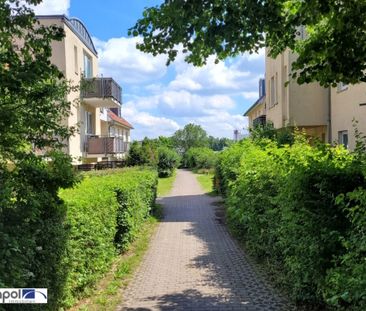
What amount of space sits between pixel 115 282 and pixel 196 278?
54.4 inches

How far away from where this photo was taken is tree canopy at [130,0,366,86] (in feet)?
16.5

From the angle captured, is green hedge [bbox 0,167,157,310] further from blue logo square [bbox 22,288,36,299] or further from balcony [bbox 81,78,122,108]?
balcony [bbox 81,78,122,108]

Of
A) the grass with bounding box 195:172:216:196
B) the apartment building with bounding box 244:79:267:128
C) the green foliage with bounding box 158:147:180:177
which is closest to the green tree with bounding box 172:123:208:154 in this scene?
the green foliage with bounding box 158:147:180:177

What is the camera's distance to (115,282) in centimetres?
780

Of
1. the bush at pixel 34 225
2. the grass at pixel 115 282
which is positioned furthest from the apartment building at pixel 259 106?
the bush at pixel 34 225

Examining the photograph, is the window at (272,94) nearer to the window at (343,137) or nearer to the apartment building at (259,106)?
the window at (343,137)

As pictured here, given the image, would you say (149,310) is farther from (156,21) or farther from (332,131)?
(332,131)

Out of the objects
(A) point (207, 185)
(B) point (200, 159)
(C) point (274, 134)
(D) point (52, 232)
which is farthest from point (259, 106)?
(D) point (52, 232)

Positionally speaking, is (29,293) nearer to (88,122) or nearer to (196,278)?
(196,278)

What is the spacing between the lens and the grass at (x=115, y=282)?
258 inches

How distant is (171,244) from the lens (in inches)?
455

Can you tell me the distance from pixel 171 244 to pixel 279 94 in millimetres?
11463

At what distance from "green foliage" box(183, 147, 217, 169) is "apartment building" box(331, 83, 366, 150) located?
3848cm

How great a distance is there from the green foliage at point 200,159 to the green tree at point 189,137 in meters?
21.3
